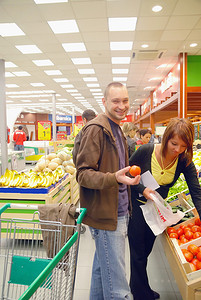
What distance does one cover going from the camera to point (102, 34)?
636cm

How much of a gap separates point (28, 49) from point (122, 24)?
128 inches

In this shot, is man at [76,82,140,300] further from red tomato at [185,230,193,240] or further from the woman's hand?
red tomato at [185,230,193,240]

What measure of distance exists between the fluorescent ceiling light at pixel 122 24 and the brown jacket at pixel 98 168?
492 centimetres

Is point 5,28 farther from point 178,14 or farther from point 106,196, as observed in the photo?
point 106,196

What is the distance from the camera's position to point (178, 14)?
5.27 meters

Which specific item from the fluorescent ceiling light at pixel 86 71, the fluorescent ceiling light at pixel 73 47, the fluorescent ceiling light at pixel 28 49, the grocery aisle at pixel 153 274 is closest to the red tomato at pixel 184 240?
the grocery aisle at pixel 153 274

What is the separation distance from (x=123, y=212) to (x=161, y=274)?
62.6 inches

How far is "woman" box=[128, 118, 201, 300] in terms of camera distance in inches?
69.6

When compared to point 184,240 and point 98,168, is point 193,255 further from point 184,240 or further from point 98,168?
point 98,168

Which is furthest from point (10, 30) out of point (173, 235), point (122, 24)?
point (173, 235)

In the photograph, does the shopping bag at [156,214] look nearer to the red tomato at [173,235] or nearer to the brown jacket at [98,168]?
the red tomato at [173,235]

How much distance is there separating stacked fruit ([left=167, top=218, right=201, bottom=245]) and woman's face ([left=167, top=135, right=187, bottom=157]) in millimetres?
825

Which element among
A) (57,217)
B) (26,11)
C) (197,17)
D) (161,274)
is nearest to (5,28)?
(26,11)

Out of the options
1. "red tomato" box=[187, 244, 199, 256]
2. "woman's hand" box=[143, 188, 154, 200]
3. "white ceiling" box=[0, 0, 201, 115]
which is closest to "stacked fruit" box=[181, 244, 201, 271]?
"red tomato" box=[187, 244, 199, 256]
